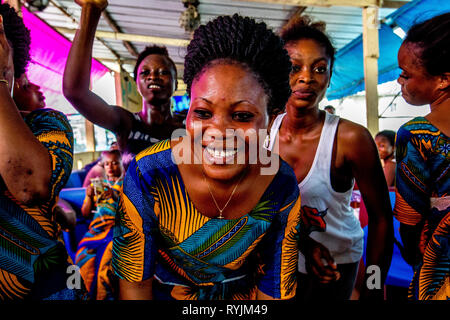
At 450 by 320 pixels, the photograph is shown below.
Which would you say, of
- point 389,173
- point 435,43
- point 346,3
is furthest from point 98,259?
point 346,3

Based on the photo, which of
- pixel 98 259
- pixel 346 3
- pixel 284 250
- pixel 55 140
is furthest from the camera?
pixel 346 3

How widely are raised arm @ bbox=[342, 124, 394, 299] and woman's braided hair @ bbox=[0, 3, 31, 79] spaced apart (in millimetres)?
1348

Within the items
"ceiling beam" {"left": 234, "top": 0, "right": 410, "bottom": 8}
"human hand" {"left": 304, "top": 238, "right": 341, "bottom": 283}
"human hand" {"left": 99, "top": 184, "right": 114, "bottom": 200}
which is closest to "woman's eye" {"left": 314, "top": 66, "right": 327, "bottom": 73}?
"human hand" {"left": 304, "top": 238, "right": 341, "bottom": 283}

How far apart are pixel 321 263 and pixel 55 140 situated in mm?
1196

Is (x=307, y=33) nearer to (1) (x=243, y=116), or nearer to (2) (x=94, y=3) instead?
(1) (x=243, y=116)

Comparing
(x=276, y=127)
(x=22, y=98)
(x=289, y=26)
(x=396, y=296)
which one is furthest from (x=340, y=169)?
(x=22, y=98)

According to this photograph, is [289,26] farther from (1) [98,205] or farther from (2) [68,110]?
(2) [68,110]

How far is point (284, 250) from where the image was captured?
1.01 metres

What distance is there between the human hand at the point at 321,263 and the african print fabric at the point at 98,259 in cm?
93

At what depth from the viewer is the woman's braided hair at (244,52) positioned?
37.3 inches

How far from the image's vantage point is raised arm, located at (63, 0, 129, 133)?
1081 mm

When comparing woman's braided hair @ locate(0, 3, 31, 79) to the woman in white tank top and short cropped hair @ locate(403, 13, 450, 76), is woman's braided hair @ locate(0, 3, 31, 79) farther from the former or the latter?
short cropped hair @ locate(403, 13, 450, 76)

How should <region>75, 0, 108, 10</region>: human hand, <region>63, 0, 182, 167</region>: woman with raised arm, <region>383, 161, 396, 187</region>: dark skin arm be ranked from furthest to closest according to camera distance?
<region>383, 161, 396, 187</region>: dark skin arm, <region>63, 0, 182, 167</region>: woman with raised arm, <region>75, 0, 108, 10</region>: human hand
